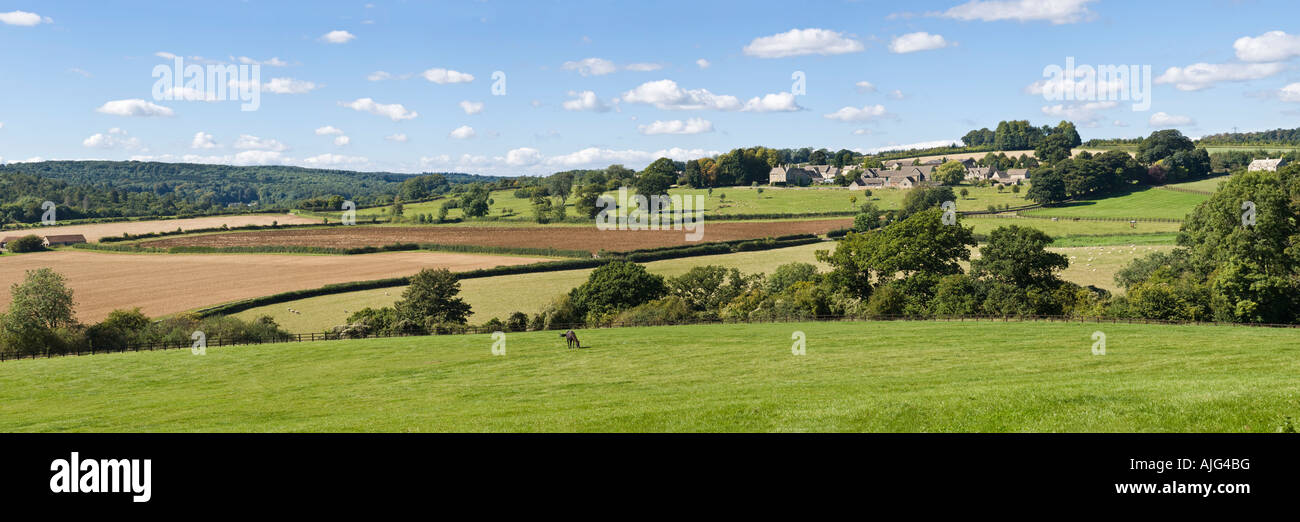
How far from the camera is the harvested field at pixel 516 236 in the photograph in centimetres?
11558

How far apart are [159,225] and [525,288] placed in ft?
385

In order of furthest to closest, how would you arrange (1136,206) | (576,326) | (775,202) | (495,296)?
1. (775,202)
2. (1136,206)
3. (495,296)
4. (576,326)

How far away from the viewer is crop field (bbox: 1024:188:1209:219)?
123438mm

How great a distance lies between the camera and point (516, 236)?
126 meters

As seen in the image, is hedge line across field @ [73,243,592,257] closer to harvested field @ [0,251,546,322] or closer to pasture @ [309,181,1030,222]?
harvested field @ [0,251,546,322]

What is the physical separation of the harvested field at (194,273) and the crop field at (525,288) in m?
8.06

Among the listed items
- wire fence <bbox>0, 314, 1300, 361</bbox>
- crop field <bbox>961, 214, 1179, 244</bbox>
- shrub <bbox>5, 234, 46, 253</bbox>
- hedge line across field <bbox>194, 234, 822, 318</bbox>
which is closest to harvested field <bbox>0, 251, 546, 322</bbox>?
hedge line across field <bbox>194, 234, 822, 318</bbox>

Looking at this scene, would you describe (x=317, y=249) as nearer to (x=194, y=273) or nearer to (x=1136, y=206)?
(x=194, y=273)

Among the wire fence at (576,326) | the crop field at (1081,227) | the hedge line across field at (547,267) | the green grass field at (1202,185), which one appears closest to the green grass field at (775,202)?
the crop field at (1081,227)

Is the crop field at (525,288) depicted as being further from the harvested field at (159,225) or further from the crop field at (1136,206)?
the harvested field at (159,225)

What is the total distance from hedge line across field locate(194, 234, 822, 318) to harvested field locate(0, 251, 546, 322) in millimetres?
3246

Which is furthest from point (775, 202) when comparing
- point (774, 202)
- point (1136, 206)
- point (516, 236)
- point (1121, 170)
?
point (1121, 170)
